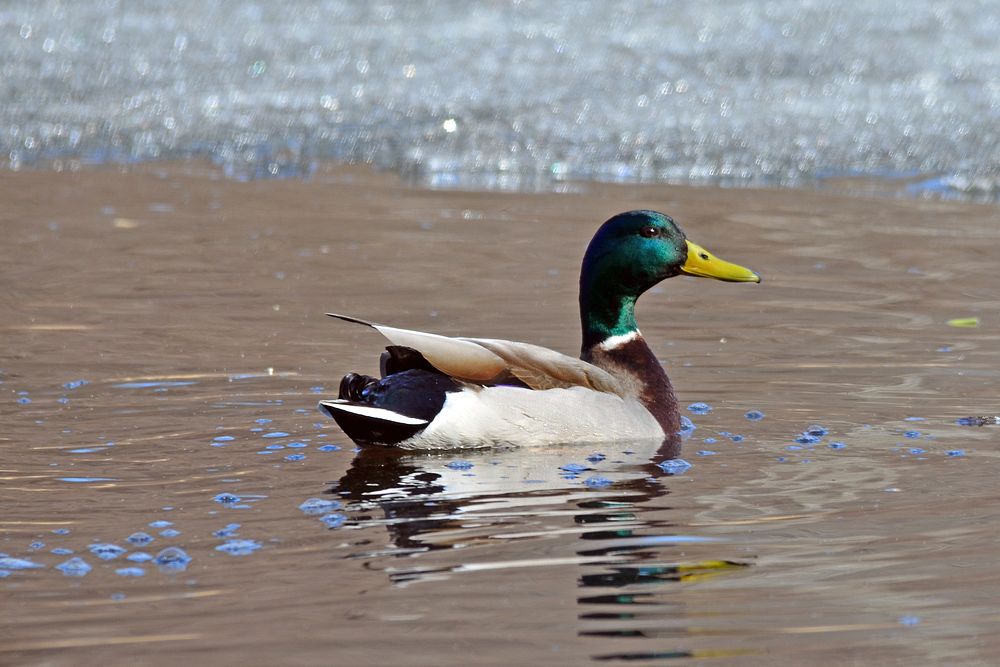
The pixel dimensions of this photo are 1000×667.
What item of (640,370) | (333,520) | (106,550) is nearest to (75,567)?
(106,550)

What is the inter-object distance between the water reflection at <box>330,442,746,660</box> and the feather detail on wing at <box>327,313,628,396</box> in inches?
10.8

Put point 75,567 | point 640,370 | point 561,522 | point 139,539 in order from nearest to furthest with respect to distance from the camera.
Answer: point 75,567 < point 139,539 < point 561,522 < point 640,370

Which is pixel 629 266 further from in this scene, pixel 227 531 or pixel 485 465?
pixel 227 531

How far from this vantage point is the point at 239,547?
15.8 ft

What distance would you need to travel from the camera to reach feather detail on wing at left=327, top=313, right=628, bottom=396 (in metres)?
6.12

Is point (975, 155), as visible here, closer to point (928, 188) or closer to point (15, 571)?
point (928, 188)

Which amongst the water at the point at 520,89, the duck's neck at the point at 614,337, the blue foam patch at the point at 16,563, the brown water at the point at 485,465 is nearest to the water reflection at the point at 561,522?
the brown water at the point at 485,465

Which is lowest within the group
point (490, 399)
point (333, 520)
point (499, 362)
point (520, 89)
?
point (333, 520)

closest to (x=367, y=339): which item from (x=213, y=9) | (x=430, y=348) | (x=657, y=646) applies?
(x=430, y=348)

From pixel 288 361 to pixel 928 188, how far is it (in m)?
6.58

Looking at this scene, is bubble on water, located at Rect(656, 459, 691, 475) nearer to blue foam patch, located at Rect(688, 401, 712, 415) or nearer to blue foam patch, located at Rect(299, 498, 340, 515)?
blue foam patch, located at Rect(688, 401, 712, 415)

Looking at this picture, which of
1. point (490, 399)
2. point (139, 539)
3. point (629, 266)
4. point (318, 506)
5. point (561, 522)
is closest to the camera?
point (139, 539)

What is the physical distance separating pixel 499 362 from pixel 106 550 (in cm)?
196

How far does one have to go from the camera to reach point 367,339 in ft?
28.0
